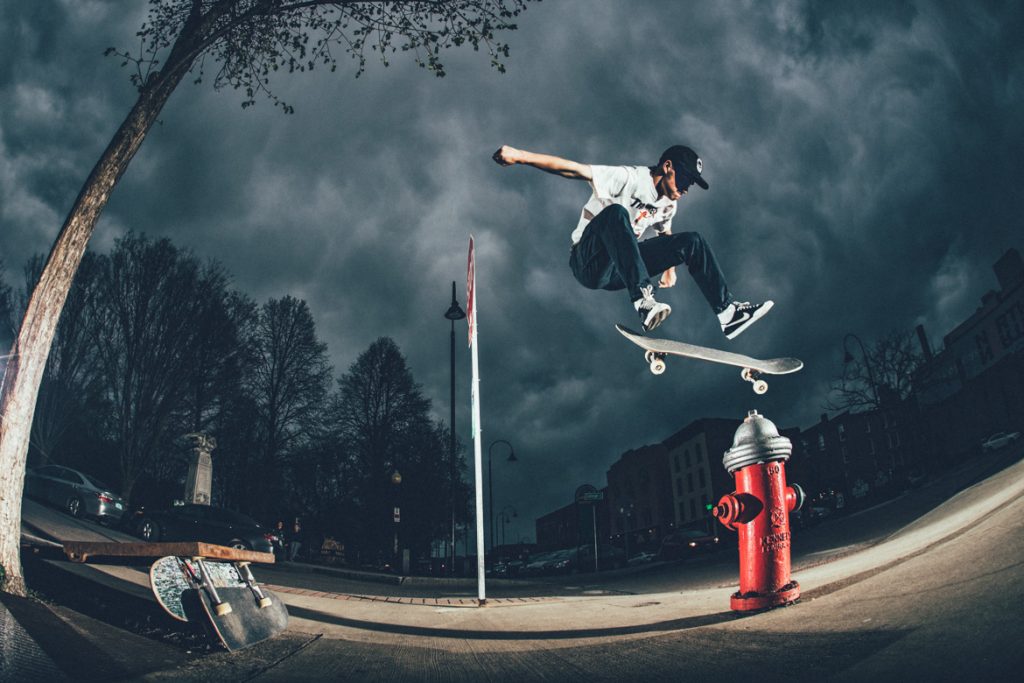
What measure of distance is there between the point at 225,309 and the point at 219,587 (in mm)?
22665

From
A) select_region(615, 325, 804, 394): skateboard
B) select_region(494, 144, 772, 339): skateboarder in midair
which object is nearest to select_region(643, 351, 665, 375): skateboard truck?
select_region(615, 325, 804, 394): skateboard

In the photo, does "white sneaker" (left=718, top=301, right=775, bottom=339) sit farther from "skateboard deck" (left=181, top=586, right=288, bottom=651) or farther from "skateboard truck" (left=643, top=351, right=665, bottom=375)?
"skateboard deck" (left=181, top=586, right=288, bottom=651)

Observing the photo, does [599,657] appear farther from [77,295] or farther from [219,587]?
[77,295]

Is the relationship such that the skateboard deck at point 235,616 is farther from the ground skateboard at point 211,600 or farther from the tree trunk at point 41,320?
the tree trunk at point 41,320

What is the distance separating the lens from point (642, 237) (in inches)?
162

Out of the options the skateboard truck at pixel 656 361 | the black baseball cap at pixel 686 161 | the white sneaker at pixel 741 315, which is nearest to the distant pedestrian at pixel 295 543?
the skateboard truck at pixel 656 361

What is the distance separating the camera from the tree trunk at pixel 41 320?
472cm

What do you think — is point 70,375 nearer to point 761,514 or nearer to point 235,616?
point 235,616

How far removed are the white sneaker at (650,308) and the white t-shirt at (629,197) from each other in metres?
0.52

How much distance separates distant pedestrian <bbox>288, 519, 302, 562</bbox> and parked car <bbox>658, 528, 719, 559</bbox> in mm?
16373

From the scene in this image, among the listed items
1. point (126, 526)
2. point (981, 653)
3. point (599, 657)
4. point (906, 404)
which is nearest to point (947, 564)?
point (981, 653)

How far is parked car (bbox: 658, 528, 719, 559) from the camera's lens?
883 inches

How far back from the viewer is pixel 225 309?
23125mm

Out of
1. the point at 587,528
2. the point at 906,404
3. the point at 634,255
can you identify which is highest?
Answer: the point at 906,404
